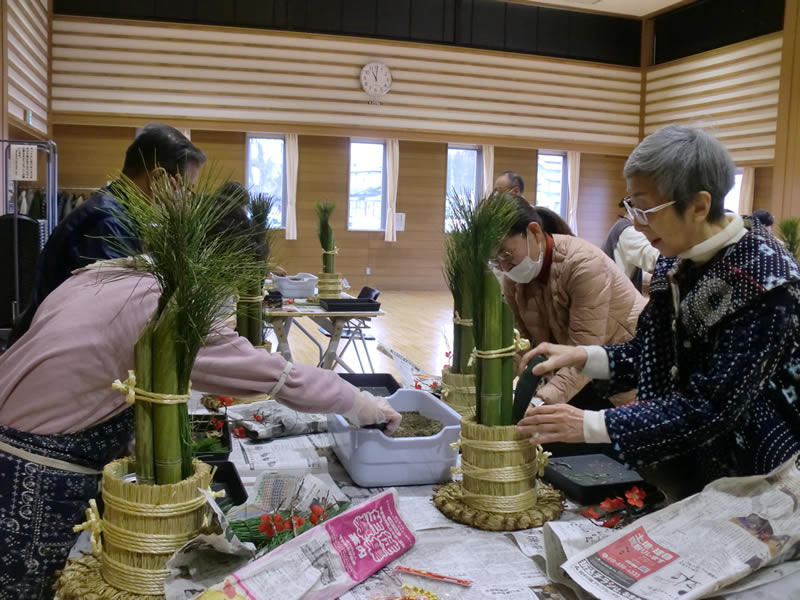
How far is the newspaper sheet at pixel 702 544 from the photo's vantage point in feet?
3.53

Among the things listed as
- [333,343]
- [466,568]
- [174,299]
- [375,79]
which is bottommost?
[333,343]

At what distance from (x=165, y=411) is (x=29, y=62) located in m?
8.89

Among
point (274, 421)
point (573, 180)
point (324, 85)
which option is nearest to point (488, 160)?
point (573, 180)

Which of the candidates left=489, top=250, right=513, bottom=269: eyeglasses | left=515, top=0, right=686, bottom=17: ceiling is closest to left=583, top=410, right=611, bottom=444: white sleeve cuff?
left=489, top=250, right=513, bottom=269: eyeglasses

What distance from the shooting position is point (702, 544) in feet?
3.75

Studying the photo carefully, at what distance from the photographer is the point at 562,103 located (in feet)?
38.2

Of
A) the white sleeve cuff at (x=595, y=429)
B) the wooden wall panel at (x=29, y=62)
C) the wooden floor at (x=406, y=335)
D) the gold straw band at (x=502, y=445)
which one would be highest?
the wooden wall panel at (x=29, y=62)

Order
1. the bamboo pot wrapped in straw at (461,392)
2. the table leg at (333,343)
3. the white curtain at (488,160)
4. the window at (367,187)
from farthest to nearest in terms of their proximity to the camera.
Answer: the white curtain at (488,160), the window at (367,187), the table leg at (333,343), the bamboo pot wrapped in straw at (461,392)

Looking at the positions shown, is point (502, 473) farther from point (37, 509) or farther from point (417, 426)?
point (37, 509)

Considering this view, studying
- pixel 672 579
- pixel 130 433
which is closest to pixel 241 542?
pixel 130 433

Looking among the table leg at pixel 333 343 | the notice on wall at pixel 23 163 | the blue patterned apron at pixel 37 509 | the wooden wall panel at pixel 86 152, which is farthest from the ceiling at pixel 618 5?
the blue patterned apron at pixel 37 509

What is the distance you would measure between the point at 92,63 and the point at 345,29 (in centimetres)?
351

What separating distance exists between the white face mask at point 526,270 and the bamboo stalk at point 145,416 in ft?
4.63

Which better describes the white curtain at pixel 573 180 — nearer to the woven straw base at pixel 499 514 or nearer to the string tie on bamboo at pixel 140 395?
the woven straw base at pixel 499 514
